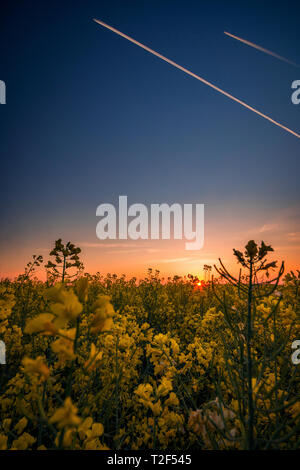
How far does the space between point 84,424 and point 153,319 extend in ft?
16.6

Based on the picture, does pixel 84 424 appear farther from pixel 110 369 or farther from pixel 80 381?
pixel 80 381

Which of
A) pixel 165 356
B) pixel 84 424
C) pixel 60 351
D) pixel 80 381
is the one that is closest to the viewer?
pixel 60 351

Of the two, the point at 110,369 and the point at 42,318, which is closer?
the point at 42,318

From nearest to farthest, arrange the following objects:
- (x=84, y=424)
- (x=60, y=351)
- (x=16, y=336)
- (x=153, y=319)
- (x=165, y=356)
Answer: (x=60, y=351) < (x=84, y=424) < (x=165, y=356) < (x=16, y=336) < (x=153, y=319)

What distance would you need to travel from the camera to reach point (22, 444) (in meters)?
1.24
